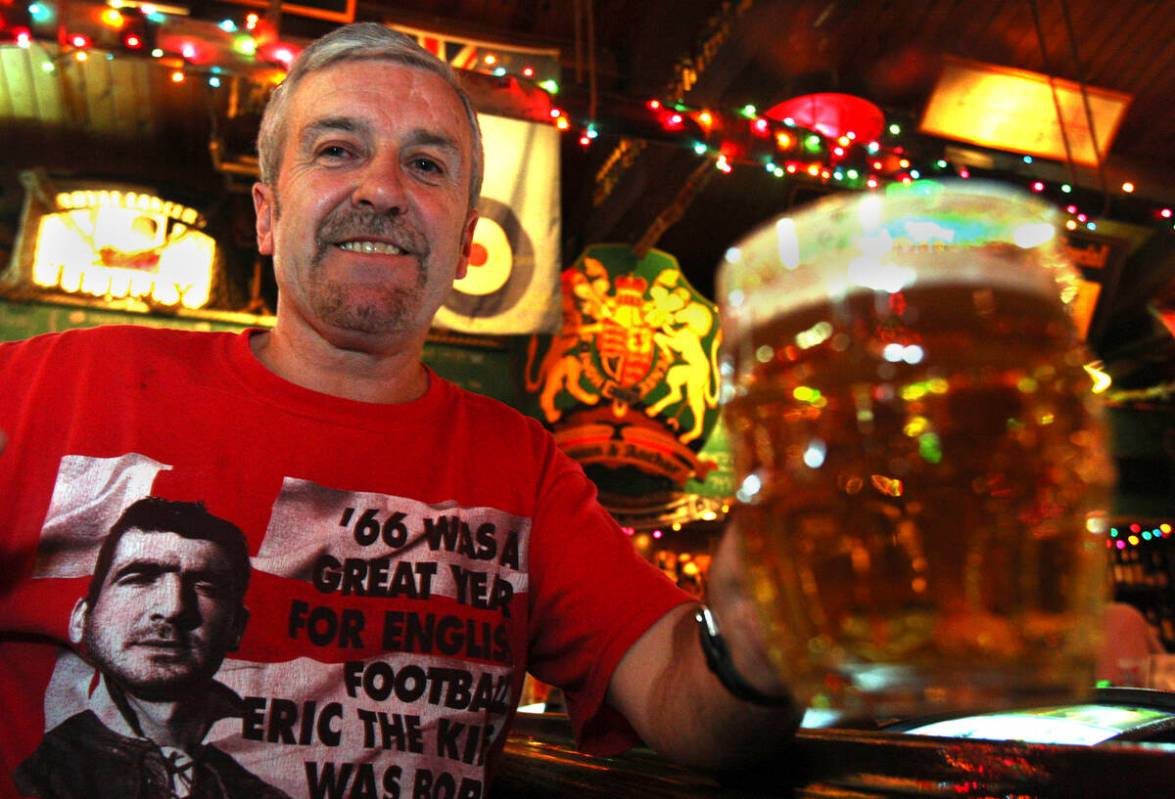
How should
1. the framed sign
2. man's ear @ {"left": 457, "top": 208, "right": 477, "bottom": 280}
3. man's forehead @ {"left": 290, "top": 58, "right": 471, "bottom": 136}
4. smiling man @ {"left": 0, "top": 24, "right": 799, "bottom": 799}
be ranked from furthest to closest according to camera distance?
the framed sign, man's ear @ {"left": 457, "top": 208, "right": 477, "bottom": 280}, man's forehead @ {"left": 290, "top": 58, "right": 471, "bottom": 136}, smiling man @ {"left": 0, "top": 24, "right": 799, "bottom": 799}

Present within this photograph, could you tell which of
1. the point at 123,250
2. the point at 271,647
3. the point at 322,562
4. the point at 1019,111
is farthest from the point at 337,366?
the point at 1019,111

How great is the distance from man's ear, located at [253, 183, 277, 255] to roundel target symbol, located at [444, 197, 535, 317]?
86.5 inches

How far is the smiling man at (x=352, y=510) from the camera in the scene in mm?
1041

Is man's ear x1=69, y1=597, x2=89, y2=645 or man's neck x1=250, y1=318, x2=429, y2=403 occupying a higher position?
man's neck x1=250, y1=318, x2=429, y2=403

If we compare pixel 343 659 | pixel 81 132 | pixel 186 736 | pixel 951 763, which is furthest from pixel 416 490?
pixel 81 132

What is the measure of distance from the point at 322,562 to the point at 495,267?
2793 millimetres

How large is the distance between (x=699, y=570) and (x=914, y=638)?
6.06 metres

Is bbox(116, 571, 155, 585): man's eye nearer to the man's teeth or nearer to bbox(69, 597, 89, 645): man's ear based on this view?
bbox(69, 597, 89, 645): man's ear

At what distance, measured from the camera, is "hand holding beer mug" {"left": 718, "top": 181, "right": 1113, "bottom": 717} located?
396 mm

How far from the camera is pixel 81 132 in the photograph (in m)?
4.89

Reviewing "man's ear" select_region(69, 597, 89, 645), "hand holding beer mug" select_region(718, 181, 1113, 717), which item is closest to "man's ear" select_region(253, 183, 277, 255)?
"man's ear" select_region(69, 597, 89, 645)

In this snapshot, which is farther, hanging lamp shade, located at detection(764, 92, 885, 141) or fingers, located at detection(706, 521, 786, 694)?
hanging lamp shade, located at detection(764, 92, 885, 141)

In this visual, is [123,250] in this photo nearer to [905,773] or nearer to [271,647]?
[271,647]

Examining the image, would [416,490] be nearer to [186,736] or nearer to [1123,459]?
[186,736]
